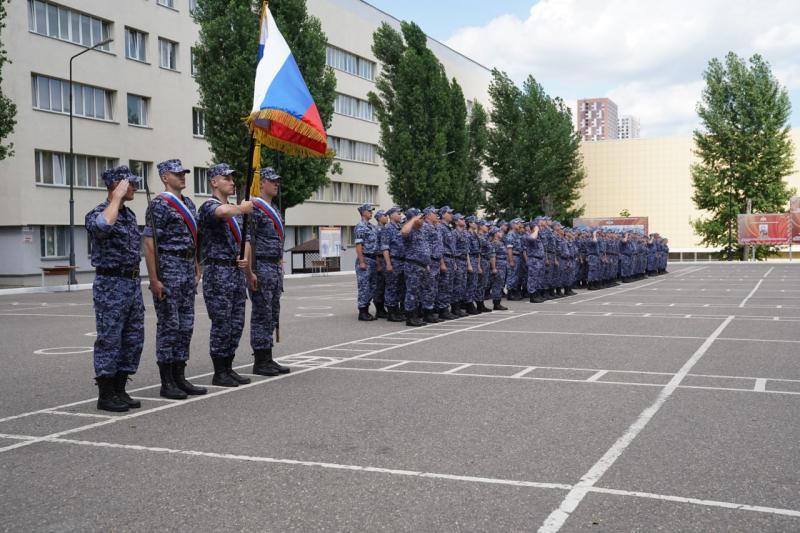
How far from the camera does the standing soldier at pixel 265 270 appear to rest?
8.50 meters

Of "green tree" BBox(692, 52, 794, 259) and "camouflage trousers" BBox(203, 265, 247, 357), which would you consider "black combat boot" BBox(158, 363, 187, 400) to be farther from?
"green tree" BBox(692, 52, 794, 259)

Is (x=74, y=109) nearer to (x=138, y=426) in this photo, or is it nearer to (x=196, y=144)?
(x=196, y=144)

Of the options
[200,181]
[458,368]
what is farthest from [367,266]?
[200,181]

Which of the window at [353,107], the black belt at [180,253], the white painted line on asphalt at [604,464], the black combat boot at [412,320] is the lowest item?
the white painted line on asphalt at [604,464]

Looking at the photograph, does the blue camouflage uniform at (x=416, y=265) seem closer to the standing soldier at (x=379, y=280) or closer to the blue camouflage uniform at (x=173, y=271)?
the standing soldier at (x=379, y=280)

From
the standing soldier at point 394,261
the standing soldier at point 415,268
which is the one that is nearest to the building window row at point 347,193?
the standing soldier at point 394,261

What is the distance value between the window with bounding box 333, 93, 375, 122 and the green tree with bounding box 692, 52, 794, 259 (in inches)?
1147

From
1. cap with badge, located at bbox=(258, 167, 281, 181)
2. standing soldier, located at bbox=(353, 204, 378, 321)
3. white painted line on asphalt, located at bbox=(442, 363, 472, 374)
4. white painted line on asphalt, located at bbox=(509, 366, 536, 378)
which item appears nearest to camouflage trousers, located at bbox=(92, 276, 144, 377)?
cap with badge, located at bbox=(258, 167, 281, 181)

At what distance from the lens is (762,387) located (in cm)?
783

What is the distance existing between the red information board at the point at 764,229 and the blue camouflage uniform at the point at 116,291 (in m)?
61.8

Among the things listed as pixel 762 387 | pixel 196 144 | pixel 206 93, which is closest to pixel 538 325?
pixel 762 387

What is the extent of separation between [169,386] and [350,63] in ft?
162

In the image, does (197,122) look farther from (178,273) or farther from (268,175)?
(178,273)

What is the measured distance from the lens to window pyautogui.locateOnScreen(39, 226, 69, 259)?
112 ft
